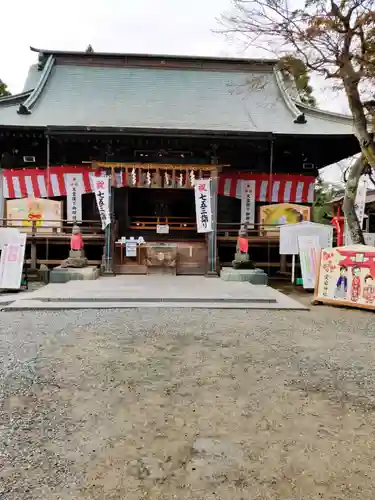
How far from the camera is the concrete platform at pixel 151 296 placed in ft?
25.2

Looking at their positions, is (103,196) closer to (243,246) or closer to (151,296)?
(243,246)

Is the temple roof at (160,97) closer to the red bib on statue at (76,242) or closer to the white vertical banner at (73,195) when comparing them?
the white vertical banner at (73,195)

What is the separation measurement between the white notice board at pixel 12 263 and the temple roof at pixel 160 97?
3934 mm

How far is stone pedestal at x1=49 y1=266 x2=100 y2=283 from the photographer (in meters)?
10.2

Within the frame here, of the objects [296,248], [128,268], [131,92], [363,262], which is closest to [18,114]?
[131,92]

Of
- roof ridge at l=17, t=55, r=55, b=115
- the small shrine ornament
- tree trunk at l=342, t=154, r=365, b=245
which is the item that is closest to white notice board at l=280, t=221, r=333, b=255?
tree trunk at l=342, t=154, r=365, b=245

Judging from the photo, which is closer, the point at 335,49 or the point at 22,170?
the point at 335,49

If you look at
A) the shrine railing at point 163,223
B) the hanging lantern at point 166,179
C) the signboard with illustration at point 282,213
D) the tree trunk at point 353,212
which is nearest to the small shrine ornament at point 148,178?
the hanging lantern at point 166,179

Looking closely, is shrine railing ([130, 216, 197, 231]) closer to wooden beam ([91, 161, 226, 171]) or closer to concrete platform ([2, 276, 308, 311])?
wooden beam ([91, 161, 226, 171])

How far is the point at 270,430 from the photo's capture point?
296 centimetres

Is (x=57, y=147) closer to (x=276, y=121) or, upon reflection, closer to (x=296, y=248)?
(x=276, y=121)

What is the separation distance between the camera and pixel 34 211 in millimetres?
12945

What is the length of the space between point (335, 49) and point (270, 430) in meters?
8.65

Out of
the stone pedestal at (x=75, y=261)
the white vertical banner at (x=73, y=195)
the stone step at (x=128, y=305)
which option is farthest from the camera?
the white vertical banner at (x=73, y=195)
